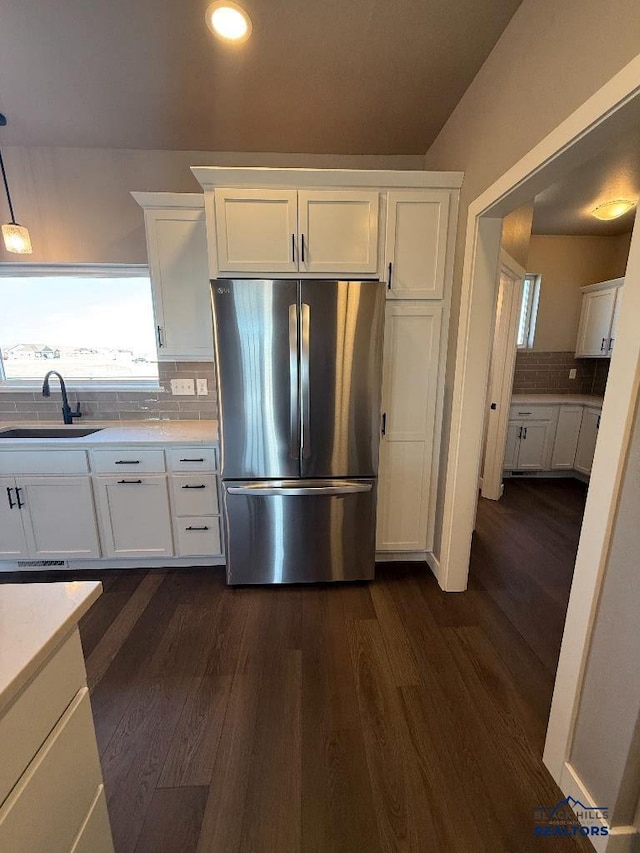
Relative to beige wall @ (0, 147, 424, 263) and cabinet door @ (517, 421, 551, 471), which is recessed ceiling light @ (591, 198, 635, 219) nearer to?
beige wall @ (0, 147, 424, 263)

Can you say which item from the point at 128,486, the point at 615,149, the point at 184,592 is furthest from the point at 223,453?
the point at 615,149

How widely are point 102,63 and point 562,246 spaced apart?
4517 millimetres

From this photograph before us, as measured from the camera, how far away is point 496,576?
2.40 metres

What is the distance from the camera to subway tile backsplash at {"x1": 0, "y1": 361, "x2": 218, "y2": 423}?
105 inches

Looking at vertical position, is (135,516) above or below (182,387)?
below

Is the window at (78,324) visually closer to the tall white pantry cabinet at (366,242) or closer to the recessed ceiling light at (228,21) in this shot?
the tall white pantry cabinet at (366,242)

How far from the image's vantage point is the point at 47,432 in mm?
2555

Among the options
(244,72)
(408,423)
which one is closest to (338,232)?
(244,72)

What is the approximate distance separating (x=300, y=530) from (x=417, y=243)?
1.80 m

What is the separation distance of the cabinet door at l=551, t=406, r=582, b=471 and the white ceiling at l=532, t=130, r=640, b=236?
6.26 feet

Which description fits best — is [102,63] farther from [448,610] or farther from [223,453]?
[448,610]

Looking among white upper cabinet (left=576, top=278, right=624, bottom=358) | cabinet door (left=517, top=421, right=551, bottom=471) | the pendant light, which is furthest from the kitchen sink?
white upper cabinet (left=576, top=278, right=624, bottom=358)

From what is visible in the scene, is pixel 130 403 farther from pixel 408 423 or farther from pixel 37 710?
pixel 37 710

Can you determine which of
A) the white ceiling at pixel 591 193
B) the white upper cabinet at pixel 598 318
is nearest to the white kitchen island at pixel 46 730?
the white ceiling at pixel 591 193
